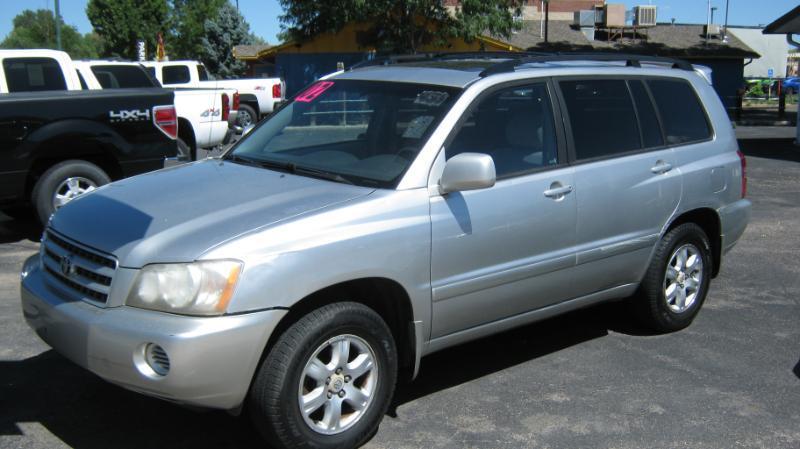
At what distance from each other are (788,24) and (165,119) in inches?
767

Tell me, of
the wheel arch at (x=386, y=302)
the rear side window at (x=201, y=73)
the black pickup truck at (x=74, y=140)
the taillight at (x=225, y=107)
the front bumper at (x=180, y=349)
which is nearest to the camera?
the front bumper at (x=180, y=349)

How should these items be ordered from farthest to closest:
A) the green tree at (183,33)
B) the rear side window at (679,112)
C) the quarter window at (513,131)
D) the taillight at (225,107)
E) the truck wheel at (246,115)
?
the green tree at (183,33), the truck wheel at (246,115), the taillight at (225,107), the rear side window at (679,112), the quarter window at (513,131)

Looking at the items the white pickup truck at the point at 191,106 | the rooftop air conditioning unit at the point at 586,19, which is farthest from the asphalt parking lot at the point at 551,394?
the rooftop air conditioning unit at the point at 586,19

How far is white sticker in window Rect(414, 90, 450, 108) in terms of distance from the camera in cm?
451

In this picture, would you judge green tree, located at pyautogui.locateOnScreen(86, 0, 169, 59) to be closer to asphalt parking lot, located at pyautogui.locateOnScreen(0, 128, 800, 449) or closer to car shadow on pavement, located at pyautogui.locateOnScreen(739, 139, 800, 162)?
car shadow on pavement, located at pyautogui.locateOnScreen(739, 139, 800, 162)

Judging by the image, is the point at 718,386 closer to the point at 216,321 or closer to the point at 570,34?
the point at 216,321

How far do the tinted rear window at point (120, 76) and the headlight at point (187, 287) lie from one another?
1118 centimetres

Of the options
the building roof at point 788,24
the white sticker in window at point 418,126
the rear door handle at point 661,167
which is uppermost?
the building roof at point 788,24

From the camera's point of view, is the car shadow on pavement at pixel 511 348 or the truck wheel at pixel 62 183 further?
the truck wheel at pixel 62 183

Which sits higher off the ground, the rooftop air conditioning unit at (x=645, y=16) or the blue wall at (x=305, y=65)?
the rooftop air conditioning unit at (x=645, y=16)

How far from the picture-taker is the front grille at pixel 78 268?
365 centimetres

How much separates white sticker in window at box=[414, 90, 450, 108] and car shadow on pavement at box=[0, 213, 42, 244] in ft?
18.0

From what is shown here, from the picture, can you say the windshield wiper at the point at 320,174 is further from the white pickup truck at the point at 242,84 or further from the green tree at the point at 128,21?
the green tree at the point at 128,21

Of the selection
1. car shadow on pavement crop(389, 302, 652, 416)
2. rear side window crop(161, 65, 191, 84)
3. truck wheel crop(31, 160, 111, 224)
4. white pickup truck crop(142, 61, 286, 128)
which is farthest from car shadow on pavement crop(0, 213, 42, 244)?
rear side window crop(161, 65, 191, 84)
